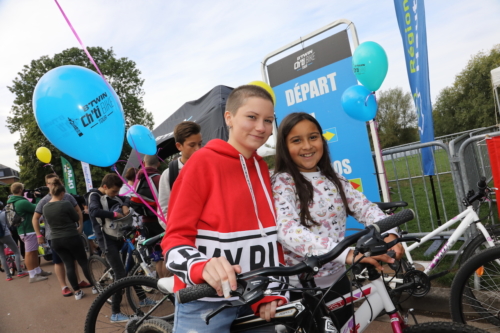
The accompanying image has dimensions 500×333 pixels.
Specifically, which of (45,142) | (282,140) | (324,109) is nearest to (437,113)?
(45,142)

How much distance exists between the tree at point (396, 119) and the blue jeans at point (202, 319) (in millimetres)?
51808

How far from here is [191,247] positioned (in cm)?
128

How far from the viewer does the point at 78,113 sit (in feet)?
9.91

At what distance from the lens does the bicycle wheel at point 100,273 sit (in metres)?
5.14

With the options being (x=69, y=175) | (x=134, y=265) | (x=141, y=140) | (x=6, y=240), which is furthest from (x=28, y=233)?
(x=69, y=175)

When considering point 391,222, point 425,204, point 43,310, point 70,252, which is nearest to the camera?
point 391,222

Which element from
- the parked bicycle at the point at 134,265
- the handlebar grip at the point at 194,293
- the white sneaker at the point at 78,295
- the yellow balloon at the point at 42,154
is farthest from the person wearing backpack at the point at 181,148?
the yellow balloon at the point at 42,154

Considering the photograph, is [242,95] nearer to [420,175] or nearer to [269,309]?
[269,309]

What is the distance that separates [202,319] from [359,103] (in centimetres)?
308

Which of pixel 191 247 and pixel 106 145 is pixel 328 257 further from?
pixel 106 145

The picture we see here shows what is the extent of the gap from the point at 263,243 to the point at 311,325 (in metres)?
0.36

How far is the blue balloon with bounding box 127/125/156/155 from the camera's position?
5.05m

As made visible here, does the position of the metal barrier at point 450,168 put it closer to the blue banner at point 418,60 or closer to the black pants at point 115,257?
the blue banner at point 418,60

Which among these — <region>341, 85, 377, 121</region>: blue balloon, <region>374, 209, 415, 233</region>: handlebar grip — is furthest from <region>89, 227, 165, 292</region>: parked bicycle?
<region>341, 85, 377, 121</region>: blue balloon
